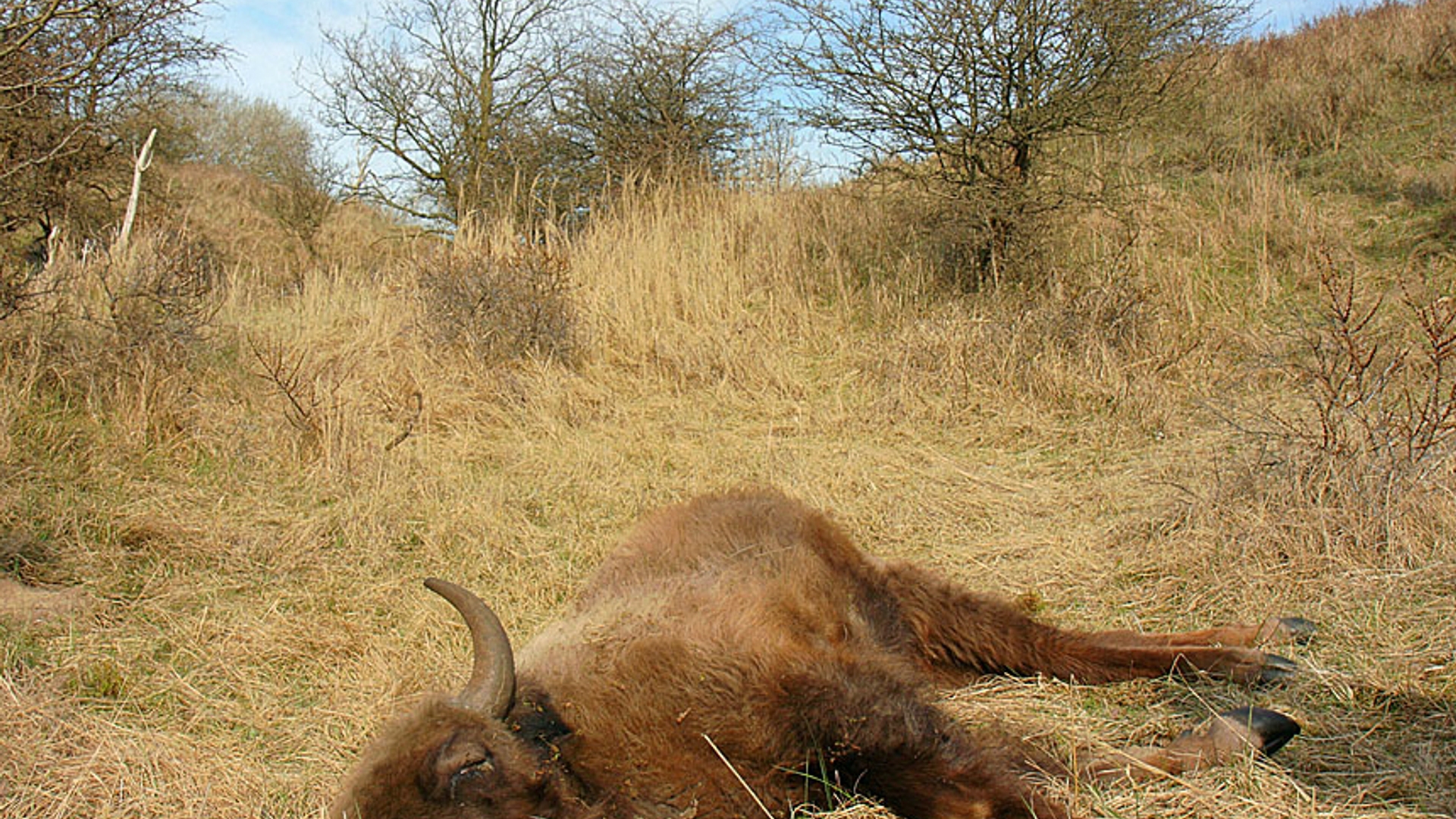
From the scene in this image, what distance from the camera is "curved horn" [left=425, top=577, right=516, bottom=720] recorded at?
2.55 m

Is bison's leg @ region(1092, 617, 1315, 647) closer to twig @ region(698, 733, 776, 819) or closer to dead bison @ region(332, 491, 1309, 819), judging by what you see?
dead bison @ region(332, 491, 1309, 819)

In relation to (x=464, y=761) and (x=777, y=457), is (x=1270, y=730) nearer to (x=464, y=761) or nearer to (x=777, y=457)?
(x=464, y=761)

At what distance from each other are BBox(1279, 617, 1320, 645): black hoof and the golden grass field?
10 centimetres

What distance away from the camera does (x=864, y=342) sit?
8.16 meters

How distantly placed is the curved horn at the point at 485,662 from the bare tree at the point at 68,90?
4.44 m

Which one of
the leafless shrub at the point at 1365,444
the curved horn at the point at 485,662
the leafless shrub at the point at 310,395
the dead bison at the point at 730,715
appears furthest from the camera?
the leafless shrub at the point at 310,395

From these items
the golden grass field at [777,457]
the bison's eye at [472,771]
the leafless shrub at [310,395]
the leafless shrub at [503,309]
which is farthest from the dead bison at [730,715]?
the leafless shrub at [503,309]

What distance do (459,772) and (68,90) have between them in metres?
7.69

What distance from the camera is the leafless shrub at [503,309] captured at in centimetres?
803

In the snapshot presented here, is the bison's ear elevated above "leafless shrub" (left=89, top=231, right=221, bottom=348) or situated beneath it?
situated beneath

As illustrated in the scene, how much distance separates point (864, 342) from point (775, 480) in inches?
103

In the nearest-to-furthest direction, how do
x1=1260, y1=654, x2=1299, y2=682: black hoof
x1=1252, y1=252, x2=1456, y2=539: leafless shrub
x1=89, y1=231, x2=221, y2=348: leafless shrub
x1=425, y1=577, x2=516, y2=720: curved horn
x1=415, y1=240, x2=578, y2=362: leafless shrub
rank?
1. x1=425, y1=577, x2=516, y2=720: curved horn
2. x1=1260, y1=654, x2=1299, y2=682: black hoof
3. x1=1252, y1=252, x2=1456, y2=539: leafless shrub
4. x1=89, y1=231, x2=221, y2=348: leafless shrub
5. x1=415, y1=240, x2=578, y2=362: leafless shrub

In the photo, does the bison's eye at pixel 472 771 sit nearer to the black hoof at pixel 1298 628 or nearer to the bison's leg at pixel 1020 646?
the bison's leg at pixel 1020 646

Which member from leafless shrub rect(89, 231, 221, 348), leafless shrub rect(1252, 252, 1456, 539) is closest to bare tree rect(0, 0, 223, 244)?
leafless shrub rect(89, 231, 221, 348)
